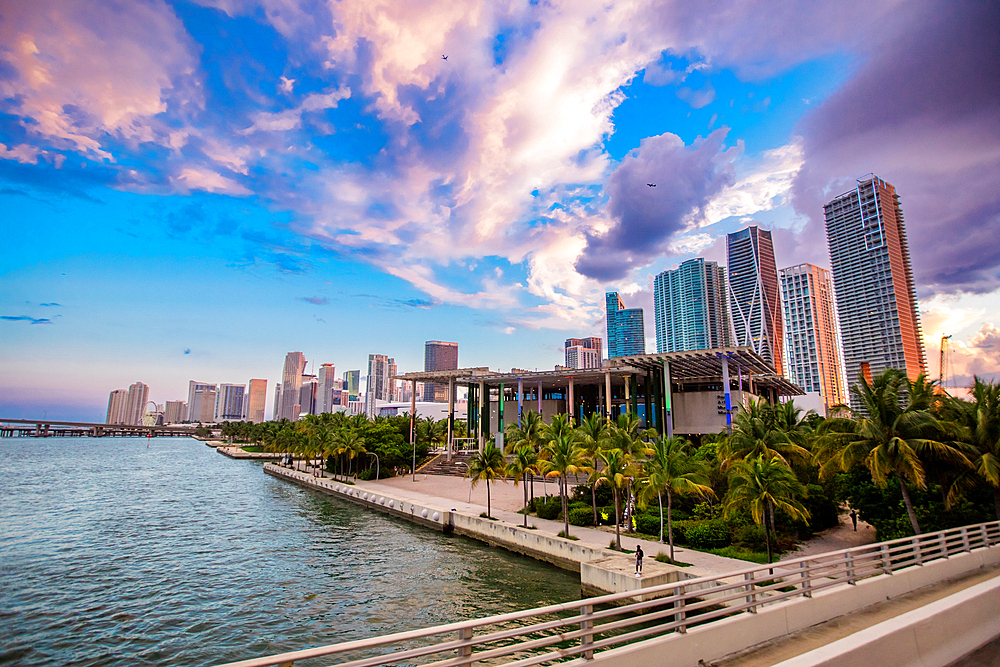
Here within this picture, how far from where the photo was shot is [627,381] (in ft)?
229

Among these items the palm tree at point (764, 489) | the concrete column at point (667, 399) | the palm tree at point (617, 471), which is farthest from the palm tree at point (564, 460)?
the concrete column at point (667, 399)

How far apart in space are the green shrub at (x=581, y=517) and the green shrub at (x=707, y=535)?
27.2 feet

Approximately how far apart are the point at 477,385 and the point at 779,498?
210 feet

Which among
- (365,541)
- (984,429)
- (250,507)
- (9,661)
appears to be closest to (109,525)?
(250,507)

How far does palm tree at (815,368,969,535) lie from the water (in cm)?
1477

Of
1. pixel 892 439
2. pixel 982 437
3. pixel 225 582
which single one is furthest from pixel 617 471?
pixel 225 582

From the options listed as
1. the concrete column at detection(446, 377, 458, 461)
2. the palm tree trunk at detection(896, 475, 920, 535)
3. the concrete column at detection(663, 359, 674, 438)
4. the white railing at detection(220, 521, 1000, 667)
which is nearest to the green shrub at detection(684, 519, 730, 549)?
the palm tree trunk at detection(896, 475, 920, 535)

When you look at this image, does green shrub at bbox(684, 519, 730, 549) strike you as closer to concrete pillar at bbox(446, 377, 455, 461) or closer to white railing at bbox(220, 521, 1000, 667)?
white railing at bbox(220, 521, 1000, 667)

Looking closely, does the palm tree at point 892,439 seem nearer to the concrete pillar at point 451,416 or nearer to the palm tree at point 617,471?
the palm tree at point 617,471

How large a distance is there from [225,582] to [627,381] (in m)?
54.3

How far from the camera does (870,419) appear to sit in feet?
75.9

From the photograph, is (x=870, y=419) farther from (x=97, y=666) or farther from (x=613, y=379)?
(x=613, y=379)

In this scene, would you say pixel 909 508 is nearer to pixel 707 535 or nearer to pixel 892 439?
pixel 892 439

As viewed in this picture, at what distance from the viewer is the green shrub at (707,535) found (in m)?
28.0
